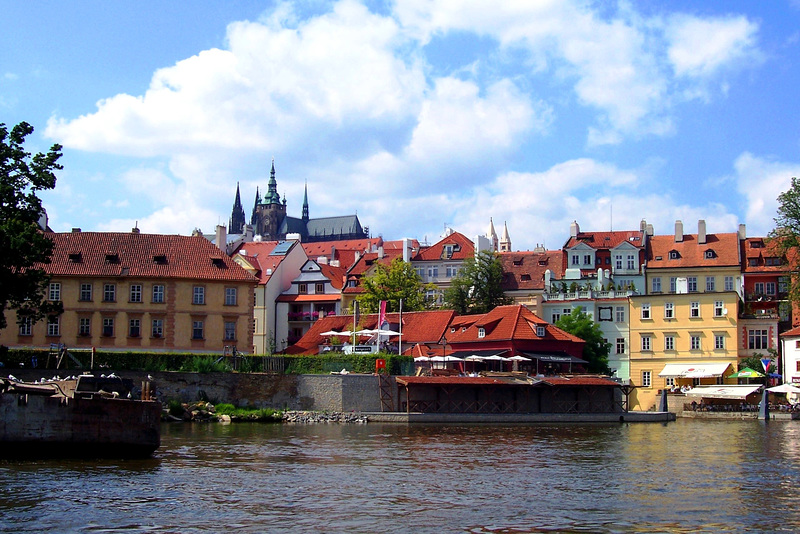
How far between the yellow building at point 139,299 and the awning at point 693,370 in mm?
33600

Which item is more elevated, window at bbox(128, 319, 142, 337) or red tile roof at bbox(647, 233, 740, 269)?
red tile roof at bbox(647, 233, 740, 269)

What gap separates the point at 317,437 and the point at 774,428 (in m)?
27.3

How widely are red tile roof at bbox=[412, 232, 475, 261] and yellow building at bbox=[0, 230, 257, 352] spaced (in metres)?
31.1

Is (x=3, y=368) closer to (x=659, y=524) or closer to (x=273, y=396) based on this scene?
(x=273, y=396)

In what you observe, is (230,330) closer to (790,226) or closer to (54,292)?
(54,292)

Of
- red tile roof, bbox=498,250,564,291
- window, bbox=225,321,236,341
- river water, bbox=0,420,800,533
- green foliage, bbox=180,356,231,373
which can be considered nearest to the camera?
river water, bbox=0,420,800,533

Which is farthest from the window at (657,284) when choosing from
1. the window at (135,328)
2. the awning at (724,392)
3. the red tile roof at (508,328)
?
the window at (135,328)

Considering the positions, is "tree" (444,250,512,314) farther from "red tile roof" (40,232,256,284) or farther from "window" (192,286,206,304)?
"window" (192,286,206,304)

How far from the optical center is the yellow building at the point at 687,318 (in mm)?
80062

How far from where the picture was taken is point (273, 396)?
60.8 m

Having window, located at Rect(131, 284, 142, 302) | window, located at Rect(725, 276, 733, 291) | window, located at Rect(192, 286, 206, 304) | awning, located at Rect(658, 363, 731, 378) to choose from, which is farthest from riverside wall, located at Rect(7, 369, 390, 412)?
window, located at Rect(725, 276, 733, 291)

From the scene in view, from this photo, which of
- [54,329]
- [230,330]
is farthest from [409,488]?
[54,329]

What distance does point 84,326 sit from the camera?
67.4 metres

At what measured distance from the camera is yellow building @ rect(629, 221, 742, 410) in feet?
263
